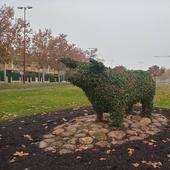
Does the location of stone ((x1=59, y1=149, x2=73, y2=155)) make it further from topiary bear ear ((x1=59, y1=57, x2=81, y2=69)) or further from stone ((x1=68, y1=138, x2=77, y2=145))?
topiary bear ear ((x1=59, y1=57, x2=81, y2=69))

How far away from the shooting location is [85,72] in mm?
10555

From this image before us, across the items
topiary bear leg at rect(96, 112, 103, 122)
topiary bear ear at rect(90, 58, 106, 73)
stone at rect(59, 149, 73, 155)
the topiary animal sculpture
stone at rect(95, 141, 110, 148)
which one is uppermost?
topiary bear ear at rect(90, 58, 106, 73)

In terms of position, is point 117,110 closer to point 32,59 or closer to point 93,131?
point 93,131

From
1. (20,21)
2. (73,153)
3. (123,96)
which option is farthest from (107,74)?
(20,21)

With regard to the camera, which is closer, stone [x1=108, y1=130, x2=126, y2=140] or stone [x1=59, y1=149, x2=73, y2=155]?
stone [x1=59, y1=149, x2=73, y2=155]

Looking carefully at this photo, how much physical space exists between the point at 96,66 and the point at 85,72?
0.34m

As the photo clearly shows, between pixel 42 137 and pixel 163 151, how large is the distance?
11.2 feet

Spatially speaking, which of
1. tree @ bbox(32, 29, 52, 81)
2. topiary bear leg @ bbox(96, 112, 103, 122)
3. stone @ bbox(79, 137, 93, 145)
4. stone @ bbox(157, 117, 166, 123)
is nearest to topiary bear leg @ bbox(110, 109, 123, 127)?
topiary bear leg @ bbox(96, 112, 103, 122)

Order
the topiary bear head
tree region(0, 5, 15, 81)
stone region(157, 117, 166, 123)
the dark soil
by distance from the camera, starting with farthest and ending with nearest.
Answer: tree region(0, 5, 15, 81), stone region(157, 117, 166, 123), the topiary bear head, the dark soil

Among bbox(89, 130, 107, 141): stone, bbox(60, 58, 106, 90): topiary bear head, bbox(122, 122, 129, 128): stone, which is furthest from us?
bbox(122, 122, 129, 128): stone

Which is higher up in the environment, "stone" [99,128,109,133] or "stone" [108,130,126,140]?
"stone" [99,128,109,133]

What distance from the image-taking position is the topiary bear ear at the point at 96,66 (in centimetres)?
1050

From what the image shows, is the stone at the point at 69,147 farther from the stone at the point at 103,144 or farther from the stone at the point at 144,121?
the stone at the point at 144,121

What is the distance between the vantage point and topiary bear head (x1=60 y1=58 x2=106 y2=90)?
34.4ft
